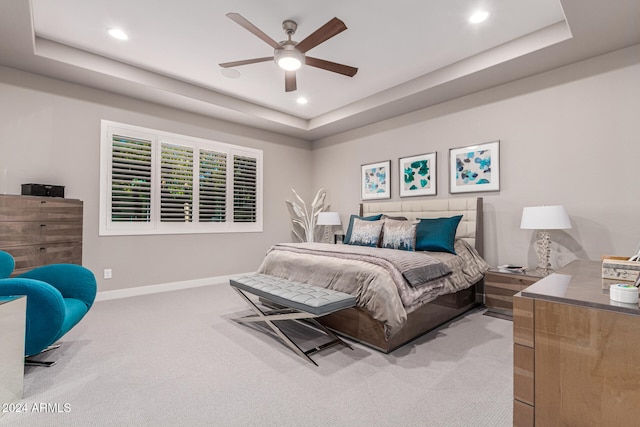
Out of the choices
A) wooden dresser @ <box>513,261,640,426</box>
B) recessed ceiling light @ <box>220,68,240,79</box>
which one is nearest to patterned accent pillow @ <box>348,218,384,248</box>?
recessed ceiling light @ <box>220,68,240,79</box>

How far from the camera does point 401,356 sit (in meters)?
2.40

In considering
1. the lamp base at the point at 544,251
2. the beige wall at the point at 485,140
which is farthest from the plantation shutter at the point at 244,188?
the lamp base at the point at 544,251

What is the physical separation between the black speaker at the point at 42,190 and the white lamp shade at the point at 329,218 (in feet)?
12.1

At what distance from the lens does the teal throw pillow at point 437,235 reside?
3.63 metres

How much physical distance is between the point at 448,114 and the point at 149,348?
454 cm

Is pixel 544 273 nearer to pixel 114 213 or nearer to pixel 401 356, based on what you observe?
pixel 401 356

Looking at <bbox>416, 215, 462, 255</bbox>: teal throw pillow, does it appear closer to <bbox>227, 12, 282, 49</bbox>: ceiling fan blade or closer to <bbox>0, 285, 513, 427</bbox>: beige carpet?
<bbox>0, 285, 513, 427</bbox>: beige carpet

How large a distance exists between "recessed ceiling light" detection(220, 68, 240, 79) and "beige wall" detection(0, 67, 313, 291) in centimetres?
129

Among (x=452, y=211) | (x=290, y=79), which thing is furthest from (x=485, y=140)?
(x=290, y=79)

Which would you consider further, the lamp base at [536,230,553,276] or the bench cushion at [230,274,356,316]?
the lamp base at [536,230,553,276]

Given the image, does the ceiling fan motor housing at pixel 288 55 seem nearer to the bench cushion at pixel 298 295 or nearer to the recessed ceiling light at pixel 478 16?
the recessed ceiling light at pixel 478 16

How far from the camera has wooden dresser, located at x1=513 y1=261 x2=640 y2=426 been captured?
1001mm

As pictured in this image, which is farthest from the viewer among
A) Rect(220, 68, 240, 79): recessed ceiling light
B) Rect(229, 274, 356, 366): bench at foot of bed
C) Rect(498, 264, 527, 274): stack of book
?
Rect(220, 68, 240, 79): recessed ceiling light

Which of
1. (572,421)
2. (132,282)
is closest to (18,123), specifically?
(132,282)
